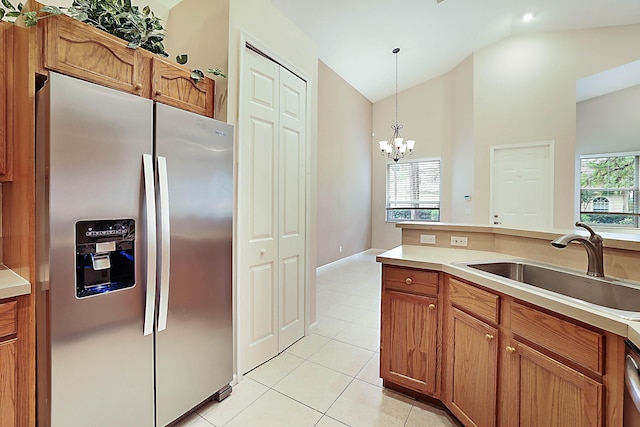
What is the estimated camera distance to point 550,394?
112 centimetres

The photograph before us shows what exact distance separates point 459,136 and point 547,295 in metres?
5.59

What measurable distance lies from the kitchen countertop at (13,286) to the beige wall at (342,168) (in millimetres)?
4275

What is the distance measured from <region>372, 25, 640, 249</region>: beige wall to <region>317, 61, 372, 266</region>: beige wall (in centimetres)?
160

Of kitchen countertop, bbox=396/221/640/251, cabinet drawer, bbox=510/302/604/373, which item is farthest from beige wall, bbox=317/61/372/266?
cabinet drawer, bbox=510/302/604/373

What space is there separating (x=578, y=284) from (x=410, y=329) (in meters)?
0.91

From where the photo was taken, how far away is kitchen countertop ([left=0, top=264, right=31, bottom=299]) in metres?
1.18

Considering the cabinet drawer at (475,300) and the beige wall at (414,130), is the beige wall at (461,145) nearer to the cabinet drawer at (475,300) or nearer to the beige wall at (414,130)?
the beige wall at (414,130)

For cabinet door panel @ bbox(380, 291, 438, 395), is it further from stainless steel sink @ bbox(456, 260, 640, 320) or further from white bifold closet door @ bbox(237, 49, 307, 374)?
white bifold closet door @ bbox(237, 49, 307, 374)

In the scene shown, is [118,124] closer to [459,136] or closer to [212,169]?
[212,169]

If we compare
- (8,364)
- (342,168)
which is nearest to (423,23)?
(342,168)

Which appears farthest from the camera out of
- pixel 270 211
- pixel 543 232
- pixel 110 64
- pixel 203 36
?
pixel 270 211

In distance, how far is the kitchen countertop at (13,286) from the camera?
1185mm

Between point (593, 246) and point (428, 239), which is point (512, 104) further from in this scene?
point (593, 246)

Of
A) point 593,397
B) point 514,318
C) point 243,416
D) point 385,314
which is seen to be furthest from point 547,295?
point 243,416
